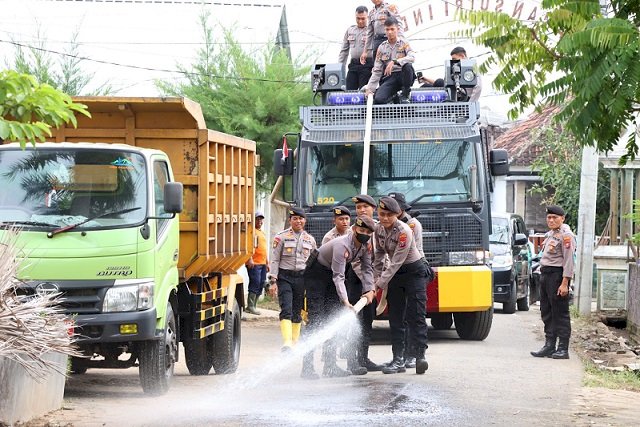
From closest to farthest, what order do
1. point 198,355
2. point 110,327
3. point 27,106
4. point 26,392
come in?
point 27,106 < point 26,392 < point 110,327 < point 198,355

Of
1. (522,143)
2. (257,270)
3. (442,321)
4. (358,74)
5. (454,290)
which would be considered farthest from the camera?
(522,143)

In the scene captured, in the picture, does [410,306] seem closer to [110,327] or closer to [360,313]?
[360,313]

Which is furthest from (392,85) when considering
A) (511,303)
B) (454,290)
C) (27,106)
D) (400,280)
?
(27,106)

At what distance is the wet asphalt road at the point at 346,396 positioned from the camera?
1011cm

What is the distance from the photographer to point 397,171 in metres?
17.0

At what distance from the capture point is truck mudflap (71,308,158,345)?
35.8ft

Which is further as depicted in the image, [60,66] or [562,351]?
[60,66]

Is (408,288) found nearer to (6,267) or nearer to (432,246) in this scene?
(432,246)

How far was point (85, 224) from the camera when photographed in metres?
11.3

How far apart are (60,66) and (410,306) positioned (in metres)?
14.5

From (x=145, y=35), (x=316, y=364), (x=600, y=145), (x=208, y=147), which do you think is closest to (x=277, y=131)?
(x=145, y=35)

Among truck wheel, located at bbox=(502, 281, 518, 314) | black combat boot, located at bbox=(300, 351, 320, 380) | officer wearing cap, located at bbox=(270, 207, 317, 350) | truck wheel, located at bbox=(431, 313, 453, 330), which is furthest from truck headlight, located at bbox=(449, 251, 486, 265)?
truck wheel, located at bbox=(502, 281, 518, 314)

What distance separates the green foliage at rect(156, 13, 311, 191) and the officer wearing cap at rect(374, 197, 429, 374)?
40.6 ft

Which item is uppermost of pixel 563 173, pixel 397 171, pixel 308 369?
pixel 397 171
